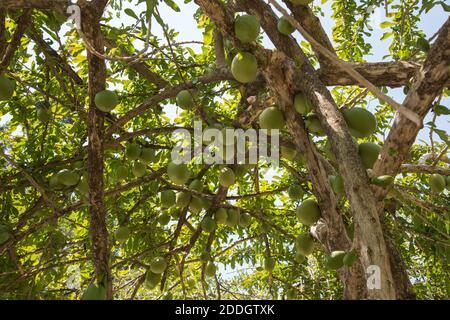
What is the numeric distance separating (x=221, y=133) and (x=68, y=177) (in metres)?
1.14

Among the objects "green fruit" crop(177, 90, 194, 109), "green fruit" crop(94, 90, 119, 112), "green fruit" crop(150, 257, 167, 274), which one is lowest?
"green fruit" crop(150, 257, 167, 274)

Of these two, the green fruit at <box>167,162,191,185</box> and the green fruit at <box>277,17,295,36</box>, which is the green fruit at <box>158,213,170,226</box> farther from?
the green fruit at <box>277,17,295,36</box>

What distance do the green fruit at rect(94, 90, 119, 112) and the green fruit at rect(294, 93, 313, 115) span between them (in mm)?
1120

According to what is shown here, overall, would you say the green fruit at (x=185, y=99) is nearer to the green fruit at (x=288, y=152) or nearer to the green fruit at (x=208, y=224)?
the green fruit at (x=288, y=152)

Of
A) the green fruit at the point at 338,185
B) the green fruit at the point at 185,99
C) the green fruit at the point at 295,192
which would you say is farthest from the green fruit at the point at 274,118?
the green fruit at the point at 295,192

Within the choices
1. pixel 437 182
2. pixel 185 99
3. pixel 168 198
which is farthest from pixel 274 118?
pixel 437 182

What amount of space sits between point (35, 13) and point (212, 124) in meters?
1.62

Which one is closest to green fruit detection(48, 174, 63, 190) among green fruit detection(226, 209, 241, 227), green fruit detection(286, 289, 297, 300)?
green fruit detection(226, 209, 241, 227)

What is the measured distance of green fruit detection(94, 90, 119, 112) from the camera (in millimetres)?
2457

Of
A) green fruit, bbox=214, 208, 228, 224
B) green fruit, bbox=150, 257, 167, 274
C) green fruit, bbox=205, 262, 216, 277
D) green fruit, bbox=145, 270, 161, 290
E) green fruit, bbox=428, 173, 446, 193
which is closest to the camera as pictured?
green fruit, bbox=428, 173, 446, 193

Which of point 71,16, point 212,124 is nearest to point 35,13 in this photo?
point 71,16

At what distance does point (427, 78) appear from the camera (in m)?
1.58
